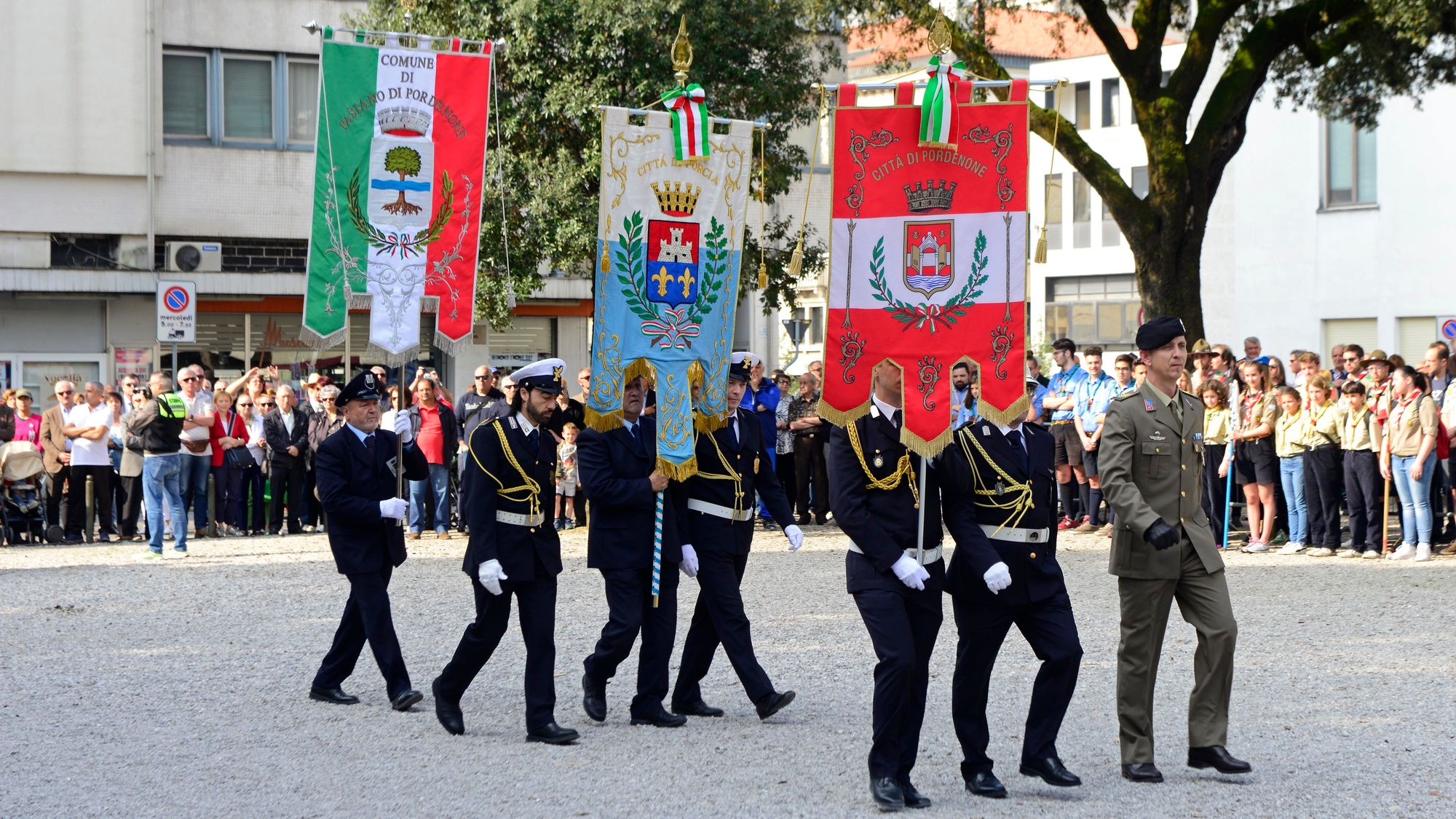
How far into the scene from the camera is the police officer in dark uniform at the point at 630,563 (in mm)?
7879

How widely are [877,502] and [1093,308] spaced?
4471cm

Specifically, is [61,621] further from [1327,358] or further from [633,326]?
[1327,358]

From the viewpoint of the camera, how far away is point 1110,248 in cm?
4925

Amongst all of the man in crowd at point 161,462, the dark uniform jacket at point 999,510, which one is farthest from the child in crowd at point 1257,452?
the man in crowd at point 161,462

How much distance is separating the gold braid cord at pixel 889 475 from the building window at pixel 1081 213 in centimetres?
4496

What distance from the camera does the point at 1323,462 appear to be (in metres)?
15.0

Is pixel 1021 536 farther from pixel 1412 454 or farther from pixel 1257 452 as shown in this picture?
pixel 1257 452

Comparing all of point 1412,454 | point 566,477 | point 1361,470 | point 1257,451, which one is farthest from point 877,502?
point 566,477

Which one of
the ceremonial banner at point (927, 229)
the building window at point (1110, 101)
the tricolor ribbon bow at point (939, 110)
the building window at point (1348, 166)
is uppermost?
the building window at point (1110, 101)

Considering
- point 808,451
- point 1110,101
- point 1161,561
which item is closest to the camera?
point 1161,561

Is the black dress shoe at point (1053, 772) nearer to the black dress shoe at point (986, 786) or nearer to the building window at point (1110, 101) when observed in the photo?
the black dress shoe at point (986, 786)

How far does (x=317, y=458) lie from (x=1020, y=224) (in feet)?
12.7

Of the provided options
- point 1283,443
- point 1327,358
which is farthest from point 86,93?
point 1327,358

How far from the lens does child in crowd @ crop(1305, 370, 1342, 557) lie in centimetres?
1497
